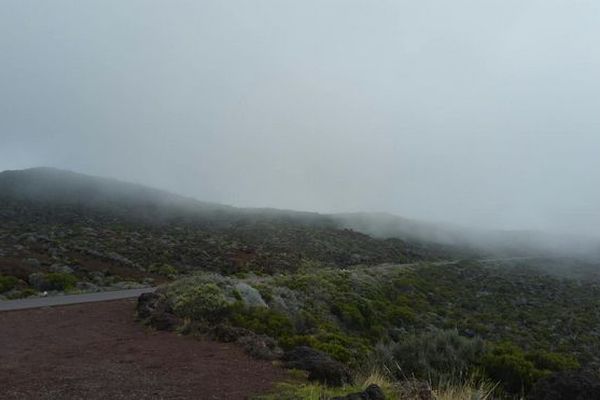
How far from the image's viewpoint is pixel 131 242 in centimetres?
4644

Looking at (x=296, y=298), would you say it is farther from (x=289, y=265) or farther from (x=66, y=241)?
(x=66, y=241)

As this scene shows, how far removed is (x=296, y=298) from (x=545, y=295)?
23.9 meters

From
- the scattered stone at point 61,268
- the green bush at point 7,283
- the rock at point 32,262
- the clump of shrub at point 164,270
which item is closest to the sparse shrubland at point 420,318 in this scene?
the clump of shrub at point 164,270

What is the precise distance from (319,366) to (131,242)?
39777 mm

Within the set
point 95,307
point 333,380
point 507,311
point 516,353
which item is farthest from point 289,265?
point 333,380

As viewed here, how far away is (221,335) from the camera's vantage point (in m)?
12.7

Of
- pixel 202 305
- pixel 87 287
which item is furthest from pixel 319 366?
pixel 87 287

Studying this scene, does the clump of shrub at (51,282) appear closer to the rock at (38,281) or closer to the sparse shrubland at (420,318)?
the rock at (38,281)

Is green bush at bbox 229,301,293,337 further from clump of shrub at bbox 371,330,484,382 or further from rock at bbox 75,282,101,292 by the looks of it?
rock at bbox 75,282,101,292

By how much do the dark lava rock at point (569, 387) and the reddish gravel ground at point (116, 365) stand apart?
13.5 ft

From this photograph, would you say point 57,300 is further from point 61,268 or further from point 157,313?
point 61,268

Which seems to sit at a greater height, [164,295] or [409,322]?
[164,295]

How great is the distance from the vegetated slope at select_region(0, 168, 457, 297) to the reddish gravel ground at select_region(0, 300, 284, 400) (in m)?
11.0

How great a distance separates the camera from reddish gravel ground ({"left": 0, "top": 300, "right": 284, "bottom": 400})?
775 centimetres
